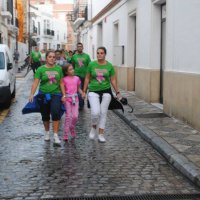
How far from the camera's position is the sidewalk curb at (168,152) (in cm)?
588

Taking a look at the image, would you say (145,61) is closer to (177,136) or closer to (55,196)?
(177,136)

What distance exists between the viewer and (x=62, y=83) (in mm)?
8039

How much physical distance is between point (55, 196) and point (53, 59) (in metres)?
3.28

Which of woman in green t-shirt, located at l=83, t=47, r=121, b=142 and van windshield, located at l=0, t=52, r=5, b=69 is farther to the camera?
van windshield, located at l=0, t=52, r=5, b=69

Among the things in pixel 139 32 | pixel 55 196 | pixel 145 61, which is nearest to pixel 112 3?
pixel 139 32

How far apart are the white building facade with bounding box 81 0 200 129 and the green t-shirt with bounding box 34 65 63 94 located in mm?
2748

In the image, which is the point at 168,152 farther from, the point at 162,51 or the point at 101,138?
the point at 162,51

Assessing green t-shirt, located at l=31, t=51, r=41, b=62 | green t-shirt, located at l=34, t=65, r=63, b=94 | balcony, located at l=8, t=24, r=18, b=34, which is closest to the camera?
green t-shirt, located at l=34, t=65, r=63, b=94

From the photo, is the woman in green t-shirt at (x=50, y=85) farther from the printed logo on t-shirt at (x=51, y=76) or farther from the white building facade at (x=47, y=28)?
the white building facade at (x=47, y=28)

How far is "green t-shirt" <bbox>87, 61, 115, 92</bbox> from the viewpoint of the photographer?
8.18 metres

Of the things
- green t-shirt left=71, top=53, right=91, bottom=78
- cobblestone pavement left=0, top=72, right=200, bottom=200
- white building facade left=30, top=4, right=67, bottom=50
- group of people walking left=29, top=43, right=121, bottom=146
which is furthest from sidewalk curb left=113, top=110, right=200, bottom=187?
white building facade left=30, top=4, right=67, bottom=50

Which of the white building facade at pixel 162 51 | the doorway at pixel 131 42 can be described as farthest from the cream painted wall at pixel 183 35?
the doorway at pixel 131 42

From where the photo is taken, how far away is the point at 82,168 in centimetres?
639

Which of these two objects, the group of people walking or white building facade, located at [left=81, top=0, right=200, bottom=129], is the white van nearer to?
white building facade, located at [left=81, top=0, right=200, bottom=129]
